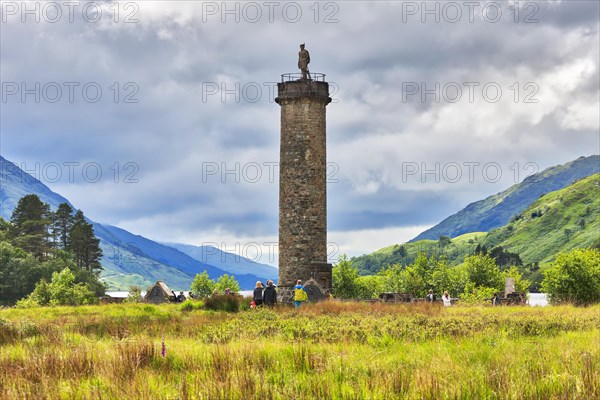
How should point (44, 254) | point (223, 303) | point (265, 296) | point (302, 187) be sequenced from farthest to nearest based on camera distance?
point (44, 254) → point (302, 187) → point (223, 303) → point (265, 296)

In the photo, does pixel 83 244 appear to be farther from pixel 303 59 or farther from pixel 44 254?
pixel 303 59

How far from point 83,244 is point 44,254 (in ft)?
21.6

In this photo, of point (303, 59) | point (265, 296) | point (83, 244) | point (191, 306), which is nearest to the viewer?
point (265, 296)

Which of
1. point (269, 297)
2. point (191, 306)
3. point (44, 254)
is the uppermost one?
point (44, 254)

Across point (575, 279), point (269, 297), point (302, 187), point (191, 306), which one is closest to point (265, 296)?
point (269, 297)

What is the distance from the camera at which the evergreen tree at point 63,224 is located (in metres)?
116

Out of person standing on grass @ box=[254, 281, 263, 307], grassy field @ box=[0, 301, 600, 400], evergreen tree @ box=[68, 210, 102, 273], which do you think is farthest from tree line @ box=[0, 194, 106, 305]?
grassy field @ box=[0, 301, 600, 400]

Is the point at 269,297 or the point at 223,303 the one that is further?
the point at 223,303

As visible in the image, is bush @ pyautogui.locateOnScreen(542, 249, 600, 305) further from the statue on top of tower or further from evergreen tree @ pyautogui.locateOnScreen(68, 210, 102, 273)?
evergreen tree @ pyautogui.locateOnScreen(68, 210, 102, 273)

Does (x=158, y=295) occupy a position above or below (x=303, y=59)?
below

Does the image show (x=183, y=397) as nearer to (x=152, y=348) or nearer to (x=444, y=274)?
(x=152, y=348)

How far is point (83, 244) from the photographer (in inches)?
4400

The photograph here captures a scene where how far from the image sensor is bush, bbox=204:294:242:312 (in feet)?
106

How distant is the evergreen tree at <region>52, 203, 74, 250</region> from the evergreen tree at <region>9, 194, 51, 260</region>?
3.56m
